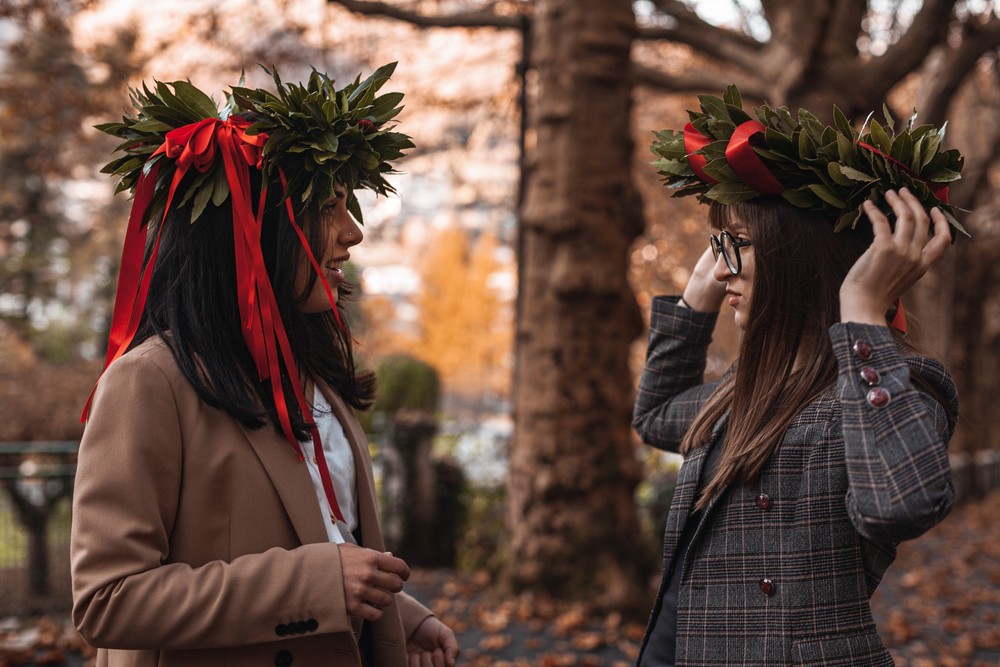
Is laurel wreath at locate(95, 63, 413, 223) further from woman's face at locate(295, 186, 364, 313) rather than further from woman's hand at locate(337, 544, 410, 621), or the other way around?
woman's hand at locate(337, 544, 410, 621)

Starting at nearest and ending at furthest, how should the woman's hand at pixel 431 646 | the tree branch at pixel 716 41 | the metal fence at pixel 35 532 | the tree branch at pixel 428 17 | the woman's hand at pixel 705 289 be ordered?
the woman's hand at pixel 431 646, the woman's hand at pixel 705 289, the metal fence at pixel 35 532, the tree branch at pixel 428 17, the tree branch at pixel 716 41

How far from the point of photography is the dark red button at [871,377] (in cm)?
182

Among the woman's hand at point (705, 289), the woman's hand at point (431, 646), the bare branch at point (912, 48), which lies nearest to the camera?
the woman's hand at point (431, 646)

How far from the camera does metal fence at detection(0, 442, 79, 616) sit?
7.12 metres

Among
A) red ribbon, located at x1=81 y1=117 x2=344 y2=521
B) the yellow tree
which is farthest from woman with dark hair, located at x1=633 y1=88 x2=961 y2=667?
the yellow tree

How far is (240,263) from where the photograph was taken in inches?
79.0

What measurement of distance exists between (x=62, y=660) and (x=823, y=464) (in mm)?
5139

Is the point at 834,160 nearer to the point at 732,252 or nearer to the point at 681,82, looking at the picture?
the point at 732,252

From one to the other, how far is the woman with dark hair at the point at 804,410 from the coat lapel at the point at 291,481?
841 mm

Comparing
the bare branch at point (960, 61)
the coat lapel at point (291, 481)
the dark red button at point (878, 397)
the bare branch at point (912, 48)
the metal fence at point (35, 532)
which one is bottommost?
the metal fence at point (35, 532)

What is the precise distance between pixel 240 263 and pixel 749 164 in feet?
3.80

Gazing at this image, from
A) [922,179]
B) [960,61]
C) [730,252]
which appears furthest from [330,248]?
[960,61]

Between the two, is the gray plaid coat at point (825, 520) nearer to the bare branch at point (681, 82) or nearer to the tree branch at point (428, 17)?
the tree branch at point (428, 17)

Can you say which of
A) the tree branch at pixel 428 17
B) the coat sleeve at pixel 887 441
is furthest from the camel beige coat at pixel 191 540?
the tree branch at pixel 428 17
